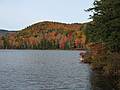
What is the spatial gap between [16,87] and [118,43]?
12634 mm

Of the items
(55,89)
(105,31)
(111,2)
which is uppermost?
(111,2)

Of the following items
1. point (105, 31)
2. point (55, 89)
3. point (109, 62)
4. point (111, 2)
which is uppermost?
point (111, 2)

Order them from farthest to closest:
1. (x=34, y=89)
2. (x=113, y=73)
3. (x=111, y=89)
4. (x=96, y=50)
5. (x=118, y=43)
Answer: (x=96, y=50)
(x=113, y=73)
(x=118, y=43)
(x=34, y=89)
(x=111, y=89)

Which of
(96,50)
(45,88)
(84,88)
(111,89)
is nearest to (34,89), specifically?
(45,88)

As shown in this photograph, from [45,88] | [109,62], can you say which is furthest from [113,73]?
[45,88]

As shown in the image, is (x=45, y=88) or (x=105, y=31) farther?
(x=105, y=31)

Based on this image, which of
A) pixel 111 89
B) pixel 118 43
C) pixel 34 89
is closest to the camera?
pixel 111 89

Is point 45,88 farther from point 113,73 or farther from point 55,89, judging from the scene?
point 113,73

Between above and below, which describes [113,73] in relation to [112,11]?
below

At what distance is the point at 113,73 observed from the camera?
38688 millimetres

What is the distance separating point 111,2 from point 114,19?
1890 mm

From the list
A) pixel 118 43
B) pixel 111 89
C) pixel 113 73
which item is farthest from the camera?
pixel 113 73

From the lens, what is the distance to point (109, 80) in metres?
36.8

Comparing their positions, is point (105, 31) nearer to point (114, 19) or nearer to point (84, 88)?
Result: point (114, 19)
